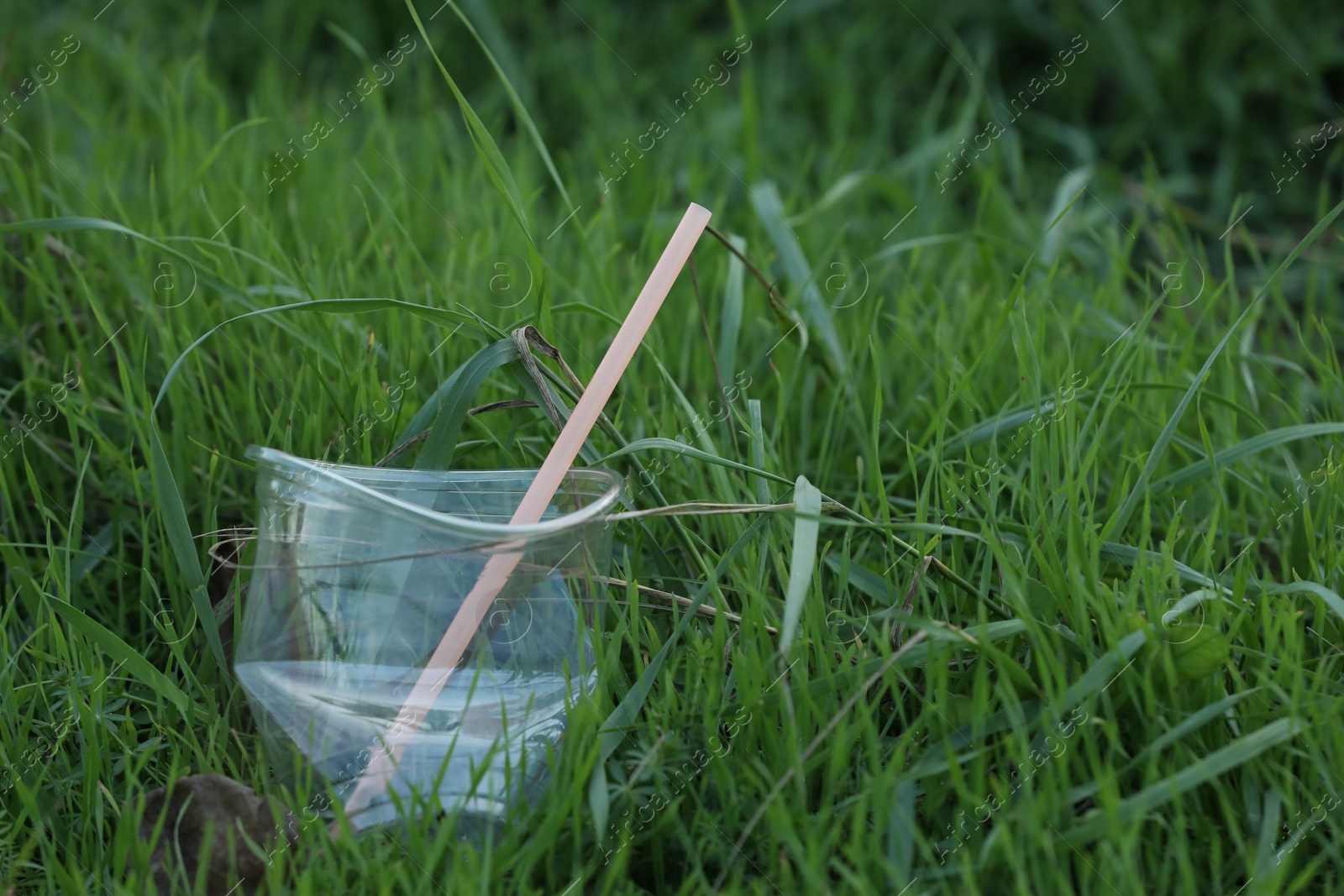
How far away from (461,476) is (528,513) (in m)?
0.16

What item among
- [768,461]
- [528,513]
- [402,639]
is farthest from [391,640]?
[768,461]

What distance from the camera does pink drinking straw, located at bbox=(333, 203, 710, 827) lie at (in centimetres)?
108

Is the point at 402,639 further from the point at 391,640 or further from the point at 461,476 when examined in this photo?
the point at 461,476

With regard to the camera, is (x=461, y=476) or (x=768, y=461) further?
(x=768, y=461)

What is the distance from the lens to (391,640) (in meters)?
1.10

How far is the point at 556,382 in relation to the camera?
1319 mm

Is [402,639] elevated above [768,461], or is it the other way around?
[402,639]

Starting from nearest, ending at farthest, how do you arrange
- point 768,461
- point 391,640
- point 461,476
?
point 391,640 < point 461,476 < point 768,461

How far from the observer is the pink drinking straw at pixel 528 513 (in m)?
1.08

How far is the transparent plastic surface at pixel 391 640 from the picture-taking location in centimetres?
107

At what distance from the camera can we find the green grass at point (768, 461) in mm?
1079

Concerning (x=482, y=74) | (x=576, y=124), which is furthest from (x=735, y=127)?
(x=482, y=74)

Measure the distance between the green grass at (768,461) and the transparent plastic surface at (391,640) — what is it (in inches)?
2.3

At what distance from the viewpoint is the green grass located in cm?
108
